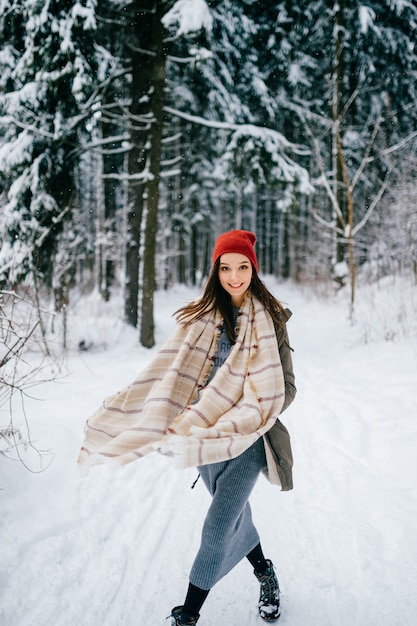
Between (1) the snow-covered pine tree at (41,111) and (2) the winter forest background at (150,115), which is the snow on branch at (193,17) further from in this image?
(1) the snow-covered pine tree at (41,111)

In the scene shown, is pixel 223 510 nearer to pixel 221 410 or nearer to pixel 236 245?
pixel 221 410

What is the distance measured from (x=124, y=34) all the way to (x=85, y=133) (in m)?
2.38

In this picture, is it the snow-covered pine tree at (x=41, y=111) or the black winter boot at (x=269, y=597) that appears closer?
the black winter boot at (x=269, y=597)

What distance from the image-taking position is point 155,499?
3.00 meters

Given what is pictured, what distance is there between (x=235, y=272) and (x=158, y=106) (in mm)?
7403

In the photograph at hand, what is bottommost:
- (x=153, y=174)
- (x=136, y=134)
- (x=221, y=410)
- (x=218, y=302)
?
(x=221, y=410)

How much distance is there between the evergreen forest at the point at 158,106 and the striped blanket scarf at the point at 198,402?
182 centimetres

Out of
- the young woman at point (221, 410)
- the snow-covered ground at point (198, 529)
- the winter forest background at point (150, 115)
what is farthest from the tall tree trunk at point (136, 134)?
the young woman at point (221, 410)

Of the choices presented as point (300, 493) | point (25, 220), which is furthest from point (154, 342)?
point (300, 493)

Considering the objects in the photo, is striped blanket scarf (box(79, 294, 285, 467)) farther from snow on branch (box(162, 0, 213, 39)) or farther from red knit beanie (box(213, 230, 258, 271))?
snow on branch (box(162, 0, 213, 39))

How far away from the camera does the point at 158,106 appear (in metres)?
7.74

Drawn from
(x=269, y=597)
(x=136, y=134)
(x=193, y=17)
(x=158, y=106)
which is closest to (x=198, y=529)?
(x=269, y=597)

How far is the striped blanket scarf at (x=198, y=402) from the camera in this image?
1.52m

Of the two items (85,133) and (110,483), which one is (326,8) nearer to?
(85,133)
